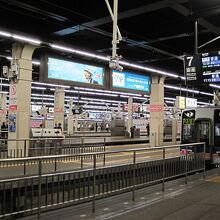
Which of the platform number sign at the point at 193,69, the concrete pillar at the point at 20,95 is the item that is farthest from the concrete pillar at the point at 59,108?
the platform number sign at the point at 193,69

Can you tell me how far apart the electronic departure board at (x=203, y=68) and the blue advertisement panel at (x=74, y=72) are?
4.38 meters

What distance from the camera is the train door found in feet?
54.0

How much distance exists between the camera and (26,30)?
14.2 metres

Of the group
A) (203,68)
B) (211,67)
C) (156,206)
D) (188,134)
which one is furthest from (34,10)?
(188,134)

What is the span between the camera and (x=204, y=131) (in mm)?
16844

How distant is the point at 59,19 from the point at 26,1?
74.4 inches

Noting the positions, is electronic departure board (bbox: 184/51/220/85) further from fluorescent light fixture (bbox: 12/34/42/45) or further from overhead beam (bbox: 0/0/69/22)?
fluorescent light fixture (bbox: 12/34/42/45)

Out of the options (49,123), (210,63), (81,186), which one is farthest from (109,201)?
(49,123)

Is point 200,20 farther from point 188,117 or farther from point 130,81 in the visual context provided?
point 188,117

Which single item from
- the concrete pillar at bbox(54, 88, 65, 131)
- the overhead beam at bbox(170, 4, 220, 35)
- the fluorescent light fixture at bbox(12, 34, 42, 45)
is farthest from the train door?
the concrete pillar at bbox(54, 88, 65, 131)

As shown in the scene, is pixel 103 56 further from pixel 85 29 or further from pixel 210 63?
pixel 210 63

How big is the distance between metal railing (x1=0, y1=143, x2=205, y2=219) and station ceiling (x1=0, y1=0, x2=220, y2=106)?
15.4 feet

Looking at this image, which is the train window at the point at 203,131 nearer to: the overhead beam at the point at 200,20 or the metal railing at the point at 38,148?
the overhead beam at the point at 200,20

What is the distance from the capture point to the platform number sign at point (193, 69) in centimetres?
1252
